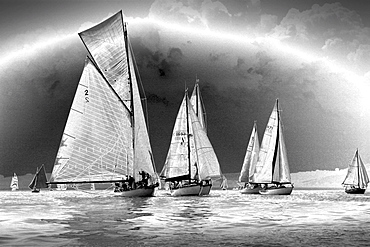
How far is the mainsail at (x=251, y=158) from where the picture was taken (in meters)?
90.1

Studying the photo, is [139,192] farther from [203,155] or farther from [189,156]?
[203,155]

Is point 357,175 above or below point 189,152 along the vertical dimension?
below

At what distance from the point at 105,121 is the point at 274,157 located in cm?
3414

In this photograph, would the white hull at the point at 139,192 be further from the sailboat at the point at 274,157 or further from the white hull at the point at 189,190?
the sailboat at the point at 274,157

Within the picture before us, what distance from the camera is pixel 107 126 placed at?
168 ft

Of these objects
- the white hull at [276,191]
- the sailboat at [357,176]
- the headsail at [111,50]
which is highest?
the headsail at [111,50]

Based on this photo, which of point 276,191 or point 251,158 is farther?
point 251,158

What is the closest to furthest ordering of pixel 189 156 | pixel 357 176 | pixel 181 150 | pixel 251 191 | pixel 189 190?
1. pixel 189 190
2. pixel 189 156
3. pixel 181 150
4. pixel 251 191
5. pixel 357 176

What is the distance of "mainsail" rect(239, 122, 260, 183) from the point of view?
3546 inches

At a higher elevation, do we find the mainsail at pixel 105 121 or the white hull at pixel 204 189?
the mainsail at pixel 105 121

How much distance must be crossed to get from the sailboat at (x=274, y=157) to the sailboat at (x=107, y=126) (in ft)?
92.8

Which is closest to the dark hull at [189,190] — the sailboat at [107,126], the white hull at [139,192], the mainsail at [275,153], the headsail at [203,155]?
the headsail at [203,155]

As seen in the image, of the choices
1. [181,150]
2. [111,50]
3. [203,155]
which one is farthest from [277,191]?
[111,50]

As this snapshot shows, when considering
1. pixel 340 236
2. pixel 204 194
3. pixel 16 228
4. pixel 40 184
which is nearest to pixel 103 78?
pixel 204 194
